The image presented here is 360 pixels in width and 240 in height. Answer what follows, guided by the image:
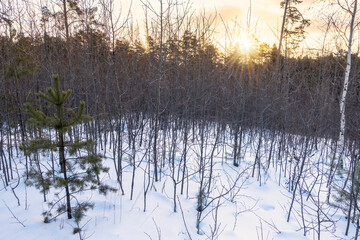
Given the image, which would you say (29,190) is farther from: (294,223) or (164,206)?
(294,223)

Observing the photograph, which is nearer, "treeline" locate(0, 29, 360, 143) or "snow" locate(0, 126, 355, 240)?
"snow" locate(0, 126, 355, 240)

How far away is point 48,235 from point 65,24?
20.9 feet

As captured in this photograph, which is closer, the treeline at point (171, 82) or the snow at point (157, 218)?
the snow at point (157, 218)

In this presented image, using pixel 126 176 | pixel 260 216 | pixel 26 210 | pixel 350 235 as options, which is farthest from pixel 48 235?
pixel 350 235

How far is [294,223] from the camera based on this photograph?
12.1 ft

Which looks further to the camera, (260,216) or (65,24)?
(65,24)

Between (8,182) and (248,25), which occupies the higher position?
(248,25)

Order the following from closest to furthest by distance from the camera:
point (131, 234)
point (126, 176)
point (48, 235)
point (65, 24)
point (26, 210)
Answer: point (48, 235) → point (131, 234) → point (26, 210) → point (126, 176) → point (65, 24)

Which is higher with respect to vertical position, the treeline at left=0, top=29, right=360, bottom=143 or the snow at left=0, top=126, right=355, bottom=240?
the treeline at left=0, top=29, right=360, bottom=143

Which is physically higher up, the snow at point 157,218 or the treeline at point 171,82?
the treeline at point 171,82

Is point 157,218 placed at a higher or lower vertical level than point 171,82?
lower

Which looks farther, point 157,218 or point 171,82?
point 171,82

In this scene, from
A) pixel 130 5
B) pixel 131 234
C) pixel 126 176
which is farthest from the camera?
pixel 126 176

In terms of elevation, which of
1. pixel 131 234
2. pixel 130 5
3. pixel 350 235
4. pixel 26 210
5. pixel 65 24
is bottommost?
pixel 350 235
